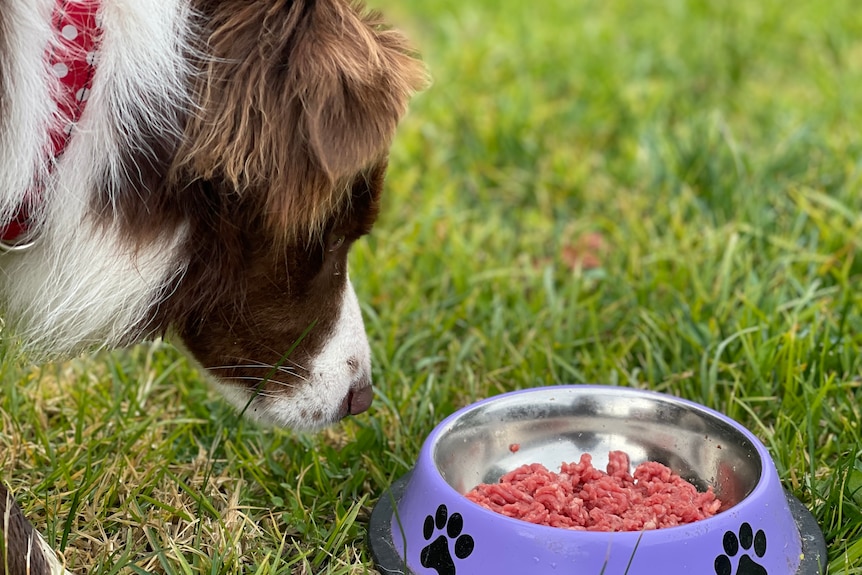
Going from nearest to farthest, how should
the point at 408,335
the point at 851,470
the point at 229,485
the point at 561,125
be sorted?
the point at 851,470
the point at 229,485
the point at 408,335
the point at 561,125

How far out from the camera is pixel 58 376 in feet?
10.3

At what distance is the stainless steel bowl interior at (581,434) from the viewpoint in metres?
2.53

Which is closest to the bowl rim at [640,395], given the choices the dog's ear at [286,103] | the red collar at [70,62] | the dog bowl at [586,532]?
the dog bowl at [586,532]

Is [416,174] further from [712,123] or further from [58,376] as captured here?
[58,376]

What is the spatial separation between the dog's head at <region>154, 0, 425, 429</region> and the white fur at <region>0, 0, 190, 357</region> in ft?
0.24

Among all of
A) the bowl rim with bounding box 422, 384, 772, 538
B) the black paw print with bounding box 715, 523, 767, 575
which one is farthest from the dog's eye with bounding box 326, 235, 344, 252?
the black paw print with bounding box 715, 523, 767, 575

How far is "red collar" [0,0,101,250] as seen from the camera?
193 cm

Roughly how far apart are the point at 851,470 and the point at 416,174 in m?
2.45

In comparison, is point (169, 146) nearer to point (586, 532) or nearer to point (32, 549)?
point (32, 549)

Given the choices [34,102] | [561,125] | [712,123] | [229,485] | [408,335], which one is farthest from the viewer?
[561,125]

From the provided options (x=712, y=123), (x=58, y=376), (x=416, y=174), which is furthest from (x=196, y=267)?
(x=712, y=123)

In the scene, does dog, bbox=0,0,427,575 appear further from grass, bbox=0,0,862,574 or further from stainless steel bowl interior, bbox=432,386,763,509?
stainless steel bowl interior, bbox=432,386,763,509

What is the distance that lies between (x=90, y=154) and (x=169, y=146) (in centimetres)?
14

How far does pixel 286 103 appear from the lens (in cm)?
195
